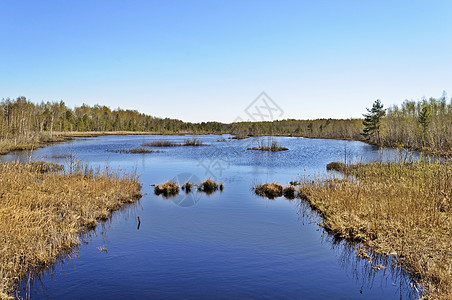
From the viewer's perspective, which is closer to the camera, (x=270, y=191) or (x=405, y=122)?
(x=270, y=191)

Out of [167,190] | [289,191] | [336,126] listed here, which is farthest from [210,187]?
[336,126]

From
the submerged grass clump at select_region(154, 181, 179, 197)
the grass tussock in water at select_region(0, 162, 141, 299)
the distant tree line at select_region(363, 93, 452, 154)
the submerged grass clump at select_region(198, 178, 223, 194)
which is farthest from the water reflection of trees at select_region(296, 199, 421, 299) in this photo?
the distant tree line at select_region(363, 93, 452, 154)

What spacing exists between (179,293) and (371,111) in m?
71.2

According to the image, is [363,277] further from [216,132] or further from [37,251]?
[216,132]

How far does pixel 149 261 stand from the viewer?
9.83 m

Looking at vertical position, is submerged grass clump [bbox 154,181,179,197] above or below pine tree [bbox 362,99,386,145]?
below

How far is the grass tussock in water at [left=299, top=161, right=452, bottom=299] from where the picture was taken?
839 centimetres

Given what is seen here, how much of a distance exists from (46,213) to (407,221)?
14.0m

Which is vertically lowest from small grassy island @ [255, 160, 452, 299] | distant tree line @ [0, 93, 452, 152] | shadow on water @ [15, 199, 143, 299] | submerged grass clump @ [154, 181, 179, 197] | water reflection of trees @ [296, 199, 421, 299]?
shadow on water @ [15, 199, 143, 299]

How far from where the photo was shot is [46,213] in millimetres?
12852

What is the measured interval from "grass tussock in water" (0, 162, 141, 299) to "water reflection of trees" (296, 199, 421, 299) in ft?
29.6

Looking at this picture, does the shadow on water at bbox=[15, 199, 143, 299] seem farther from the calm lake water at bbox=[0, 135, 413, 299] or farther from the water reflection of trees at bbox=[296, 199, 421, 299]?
the water reflection of trees at bbox=[296, 199, 421, 299]

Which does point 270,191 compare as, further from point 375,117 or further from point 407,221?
point 375,117

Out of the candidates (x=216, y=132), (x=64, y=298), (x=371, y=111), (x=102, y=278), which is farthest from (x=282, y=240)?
(x=216, y=132)
